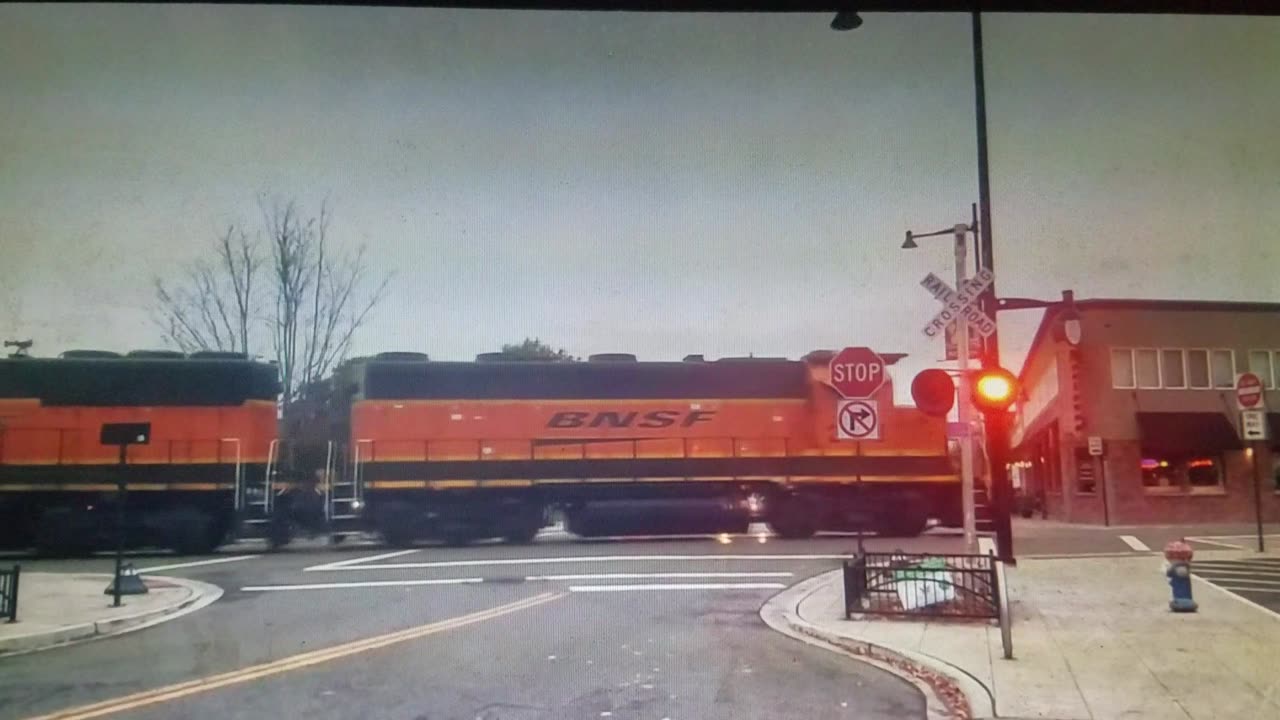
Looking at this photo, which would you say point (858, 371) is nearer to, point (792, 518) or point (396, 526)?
point (792, 518)

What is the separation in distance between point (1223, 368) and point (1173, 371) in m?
0.47

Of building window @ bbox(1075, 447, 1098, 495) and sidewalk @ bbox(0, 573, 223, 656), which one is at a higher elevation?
building window @ bbox(1075, 447, 1098, 495)

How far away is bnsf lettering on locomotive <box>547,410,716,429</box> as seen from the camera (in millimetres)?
15023

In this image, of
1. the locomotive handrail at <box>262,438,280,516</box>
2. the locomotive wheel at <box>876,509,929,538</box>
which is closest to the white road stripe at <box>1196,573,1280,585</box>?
the locomotive wheel at <box>876,509,929,538</box>

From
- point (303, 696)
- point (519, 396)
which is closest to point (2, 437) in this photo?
point (519, 396)

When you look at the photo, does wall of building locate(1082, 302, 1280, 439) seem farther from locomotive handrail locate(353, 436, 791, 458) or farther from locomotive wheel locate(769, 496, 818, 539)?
locomotive handrail locate(353, 436, 791, 458)

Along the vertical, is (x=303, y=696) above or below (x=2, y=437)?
below

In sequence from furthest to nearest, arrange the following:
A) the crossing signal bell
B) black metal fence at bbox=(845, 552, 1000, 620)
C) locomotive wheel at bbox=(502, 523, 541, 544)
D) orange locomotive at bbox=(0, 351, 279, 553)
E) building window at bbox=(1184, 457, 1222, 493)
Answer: locomotive wheel at bbox=(502, 523, 541, 544), orange locomotive at bbox=(0, 351, 279, 553), building window at bbox=(1184, 457, 1222, 493), black metal fence at bbox=(845, 552, 1000, 620), the crossing signal bell

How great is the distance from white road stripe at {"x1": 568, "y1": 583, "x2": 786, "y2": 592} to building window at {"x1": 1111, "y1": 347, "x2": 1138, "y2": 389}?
4.13 meters

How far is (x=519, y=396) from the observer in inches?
585

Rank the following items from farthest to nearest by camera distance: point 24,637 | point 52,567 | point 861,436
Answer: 1. point 52,567
2. point 861,436
3. point 24,637

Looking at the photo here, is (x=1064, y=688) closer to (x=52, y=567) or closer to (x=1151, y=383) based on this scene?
(x=1151, y=383)

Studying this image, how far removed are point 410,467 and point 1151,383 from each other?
9727 millimetres

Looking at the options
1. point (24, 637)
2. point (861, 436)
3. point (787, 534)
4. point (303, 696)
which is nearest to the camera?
point (303, 696)
